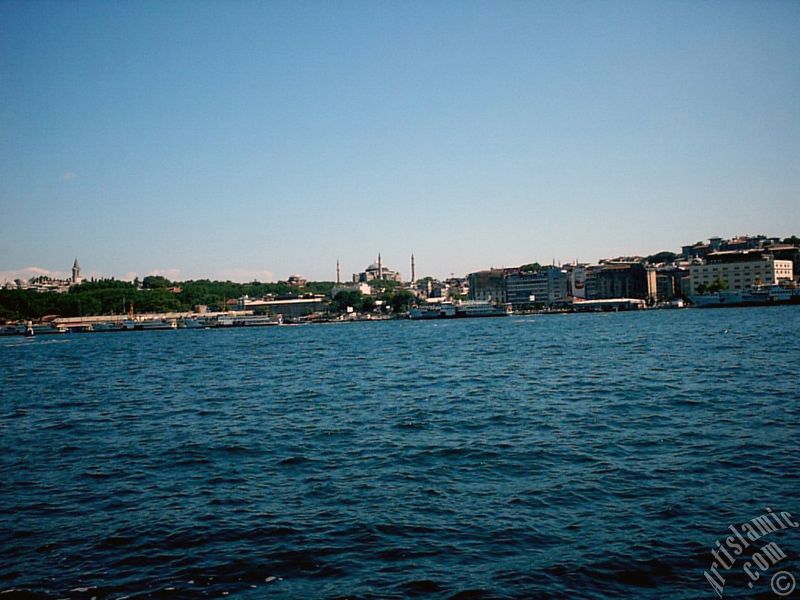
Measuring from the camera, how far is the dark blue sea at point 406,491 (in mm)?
7523

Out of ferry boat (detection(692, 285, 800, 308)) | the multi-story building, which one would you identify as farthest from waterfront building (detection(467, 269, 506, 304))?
ferry boat (detection(692, 285, 800, 308))

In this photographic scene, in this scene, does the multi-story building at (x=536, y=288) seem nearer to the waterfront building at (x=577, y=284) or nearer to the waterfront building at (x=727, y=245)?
the waterfront building at (x=577, y=284)

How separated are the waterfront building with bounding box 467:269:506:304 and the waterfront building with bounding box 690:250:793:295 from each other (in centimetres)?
5146

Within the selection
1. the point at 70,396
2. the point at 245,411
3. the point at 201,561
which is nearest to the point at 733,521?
the point at 201,561

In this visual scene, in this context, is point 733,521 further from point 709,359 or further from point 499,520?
point 709,359

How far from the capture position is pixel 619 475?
11.1 m

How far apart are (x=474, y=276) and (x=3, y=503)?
178 metres

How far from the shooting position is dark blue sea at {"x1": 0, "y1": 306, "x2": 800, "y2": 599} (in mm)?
7523

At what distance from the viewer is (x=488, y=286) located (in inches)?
7200

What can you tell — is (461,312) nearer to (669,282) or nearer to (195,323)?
(669,282)

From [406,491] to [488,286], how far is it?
174 metres

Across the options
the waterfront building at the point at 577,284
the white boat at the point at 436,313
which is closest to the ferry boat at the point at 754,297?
the waterfront building at the point at 577,284

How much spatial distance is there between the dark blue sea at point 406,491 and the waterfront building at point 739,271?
123 metres

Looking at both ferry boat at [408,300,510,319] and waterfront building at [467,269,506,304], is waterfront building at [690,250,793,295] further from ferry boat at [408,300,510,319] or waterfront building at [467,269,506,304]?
waterfront building at [467,269,506,304]
